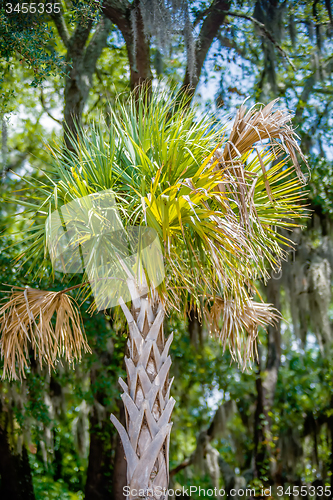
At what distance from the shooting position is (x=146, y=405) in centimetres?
290

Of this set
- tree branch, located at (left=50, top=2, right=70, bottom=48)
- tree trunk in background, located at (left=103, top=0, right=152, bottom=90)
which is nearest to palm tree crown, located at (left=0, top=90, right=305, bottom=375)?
tree trunk in background, located at (left=103, top=0, right=152, bottom=90)

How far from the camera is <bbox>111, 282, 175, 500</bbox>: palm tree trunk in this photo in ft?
9.27

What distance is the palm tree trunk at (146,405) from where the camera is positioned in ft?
9.27

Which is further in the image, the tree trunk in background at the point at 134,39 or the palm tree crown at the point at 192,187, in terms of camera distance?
the tree trunk in background at the point at 134,39

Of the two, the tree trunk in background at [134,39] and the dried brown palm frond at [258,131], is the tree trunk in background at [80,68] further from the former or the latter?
the dried brown palm frond at [258,131]

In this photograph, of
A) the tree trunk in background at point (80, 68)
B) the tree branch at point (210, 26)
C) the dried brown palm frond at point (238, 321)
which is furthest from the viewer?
the tree branch at point (210, 26)

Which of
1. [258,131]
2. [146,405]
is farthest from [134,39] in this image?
[146,405]

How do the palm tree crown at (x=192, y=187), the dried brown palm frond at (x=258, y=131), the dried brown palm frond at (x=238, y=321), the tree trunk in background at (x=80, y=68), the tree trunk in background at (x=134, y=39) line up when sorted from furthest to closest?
the tree trunk in background at (x=80, y=68) < the tree trunk in background at (x=134, y=39) < the dried brown palm frond at (x=238, y=321) < the dried brown palm frond at (x=258, y=131) < the palm tree crown at (x=192, y=187)

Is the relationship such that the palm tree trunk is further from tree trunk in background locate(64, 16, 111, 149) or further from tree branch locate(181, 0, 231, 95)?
tree branch locate(181, 0, 231, 95)

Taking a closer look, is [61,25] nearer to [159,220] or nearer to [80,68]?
[80,68]

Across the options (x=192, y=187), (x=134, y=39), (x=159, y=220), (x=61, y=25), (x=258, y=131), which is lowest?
(x=159, y=220)

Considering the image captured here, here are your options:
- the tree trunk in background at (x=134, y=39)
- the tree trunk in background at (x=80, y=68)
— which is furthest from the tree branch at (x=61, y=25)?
the tree trunk in background at (x=134, y=39)

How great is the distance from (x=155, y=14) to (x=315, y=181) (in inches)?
137

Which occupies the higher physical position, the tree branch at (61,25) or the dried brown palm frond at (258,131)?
the tree branch at (61,25)
